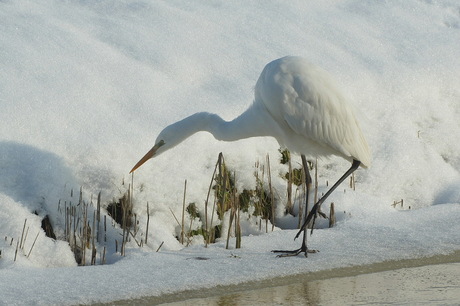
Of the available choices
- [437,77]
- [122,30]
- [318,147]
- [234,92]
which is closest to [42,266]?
[318,147]

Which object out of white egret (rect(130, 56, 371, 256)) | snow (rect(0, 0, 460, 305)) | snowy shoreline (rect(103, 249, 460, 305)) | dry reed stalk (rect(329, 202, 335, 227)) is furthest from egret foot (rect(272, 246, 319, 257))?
dry reed stalk (rect(329, 202, 335, 227))

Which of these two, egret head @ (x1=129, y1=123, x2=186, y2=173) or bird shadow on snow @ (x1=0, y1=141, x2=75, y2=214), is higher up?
egret head @ (x1=129, y1=123, x2=186, y2=173)

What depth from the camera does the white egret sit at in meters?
6.53

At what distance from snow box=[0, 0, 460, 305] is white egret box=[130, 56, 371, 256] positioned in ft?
1.81

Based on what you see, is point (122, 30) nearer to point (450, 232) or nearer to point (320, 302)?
point (450, 232)

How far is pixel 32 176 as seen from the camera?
6.71 metres

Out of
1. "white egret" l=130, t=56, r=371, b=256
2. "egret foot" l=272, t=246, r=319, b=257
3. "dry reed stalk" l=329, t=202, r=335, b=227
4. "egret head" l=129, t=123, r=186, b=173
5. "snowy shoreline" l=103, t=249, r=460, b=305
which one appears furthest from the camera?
"dry reed stalk" l=329, t=202, r=335, b=227

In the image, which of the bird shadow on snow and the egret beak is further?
the egret beak

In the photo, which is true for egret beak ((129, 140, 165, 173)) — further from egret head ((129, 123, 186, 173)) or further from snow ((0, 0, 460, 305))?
snow ((0, 0, 460, 305))

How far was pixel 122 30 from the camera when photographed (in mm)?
9219

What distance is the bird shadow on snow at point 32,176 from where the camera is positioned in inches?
257

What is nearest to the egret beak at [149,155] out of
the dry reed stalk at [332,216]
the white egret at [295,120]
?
the white egret at [295,120]

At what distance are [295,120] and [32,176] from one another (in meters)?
2.15

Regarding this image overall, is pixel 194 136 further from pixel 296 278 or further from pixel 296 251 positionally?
pixel 296 278
